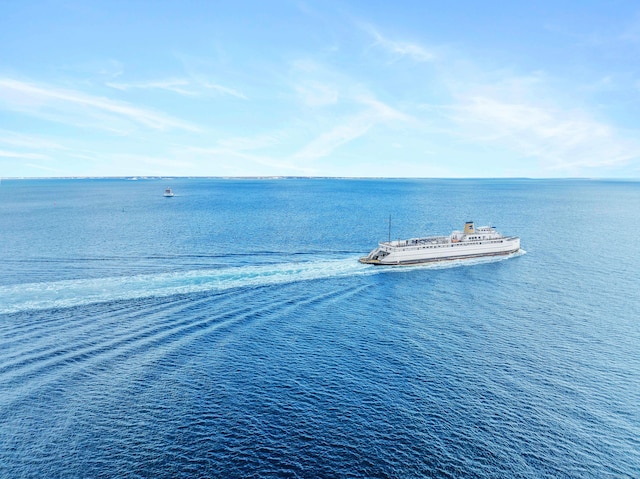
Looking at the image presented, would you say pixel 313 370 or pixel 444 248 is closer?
pixel 313 370

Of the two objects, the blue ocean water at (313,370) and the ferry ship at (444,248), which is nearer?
the blue ocean water at (313,370)

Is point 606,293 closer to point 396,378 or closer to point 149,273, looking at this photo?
point 396,378

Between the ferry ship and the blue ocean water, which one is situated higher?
the ferry ship

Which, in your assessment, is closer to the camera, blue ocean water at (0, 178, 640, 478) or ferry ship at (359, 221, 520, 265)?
blue ocean water at (0, 178, 640, 478)

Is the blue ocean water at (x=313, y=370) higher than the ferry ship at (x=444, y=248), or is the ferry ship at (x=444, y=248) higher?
the ferry ship at (x=444, y=248)

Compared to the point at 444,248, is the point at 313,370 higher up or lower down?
lower down
